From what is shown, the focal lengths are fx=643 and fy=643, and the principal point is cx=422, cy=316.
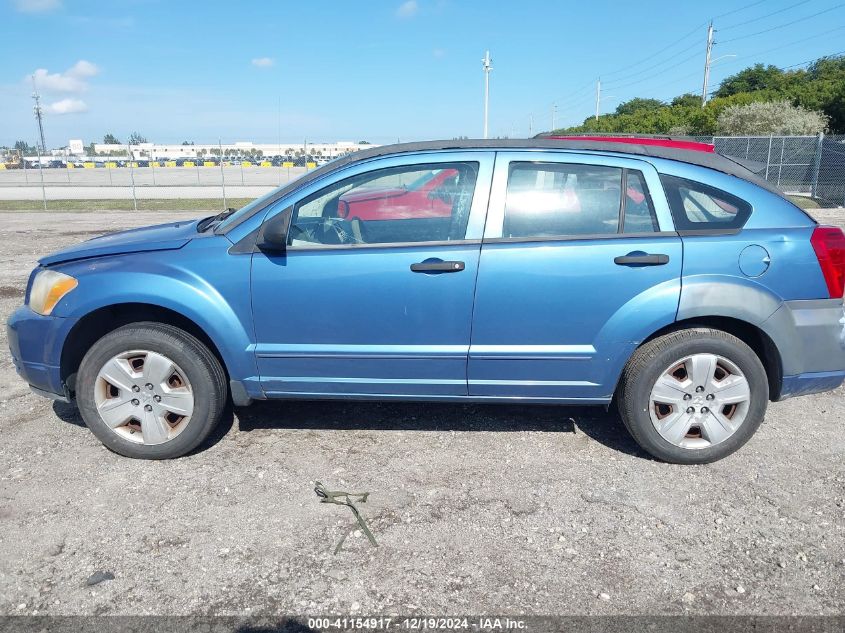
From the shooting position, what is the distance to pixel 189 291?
357 cm

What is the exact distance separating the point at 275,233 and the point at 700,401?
2539 millimetres

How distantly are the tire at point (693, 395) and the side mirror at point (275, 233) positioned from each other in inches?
80.8

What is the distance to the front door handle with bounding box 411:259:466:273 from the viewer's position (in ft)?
11.4

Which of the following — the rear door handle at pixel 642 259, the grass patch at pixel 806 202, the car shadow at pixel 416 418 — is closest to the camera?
the rear door handle at pixel 642 259

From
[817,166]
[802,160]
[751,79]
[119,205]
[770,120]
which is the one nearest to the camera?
[817,166]

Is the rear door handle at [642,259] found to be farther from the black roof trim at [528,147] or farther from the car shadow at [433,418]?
the car shadow at [433,418]

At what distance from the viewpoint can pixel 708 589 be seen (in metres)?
2.67

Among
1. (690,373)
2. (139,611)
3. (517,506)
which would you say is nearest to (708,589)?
(517,506)

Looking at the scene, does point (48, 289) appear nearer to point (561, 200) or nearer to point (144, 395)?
point (144, 395)

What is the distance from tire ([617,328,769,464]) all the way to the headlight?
3.23 m

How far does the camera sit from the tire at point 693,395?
11.6ft

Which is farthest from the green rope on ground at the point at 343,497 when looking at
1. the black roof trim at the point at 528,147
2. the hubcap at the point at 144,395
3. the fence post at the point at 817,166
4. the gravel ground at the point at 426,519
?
the fence post at the point at 817,166

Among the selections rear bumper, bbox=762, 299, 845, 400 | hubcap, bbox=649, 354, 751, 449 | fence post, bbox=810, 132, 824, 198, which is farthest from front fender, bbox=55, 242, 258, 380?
fence post, bbox=810, 132, 824, 198

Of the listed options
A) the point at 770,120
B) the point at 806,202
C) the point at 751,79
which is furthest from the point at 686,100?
the point at 806,202
